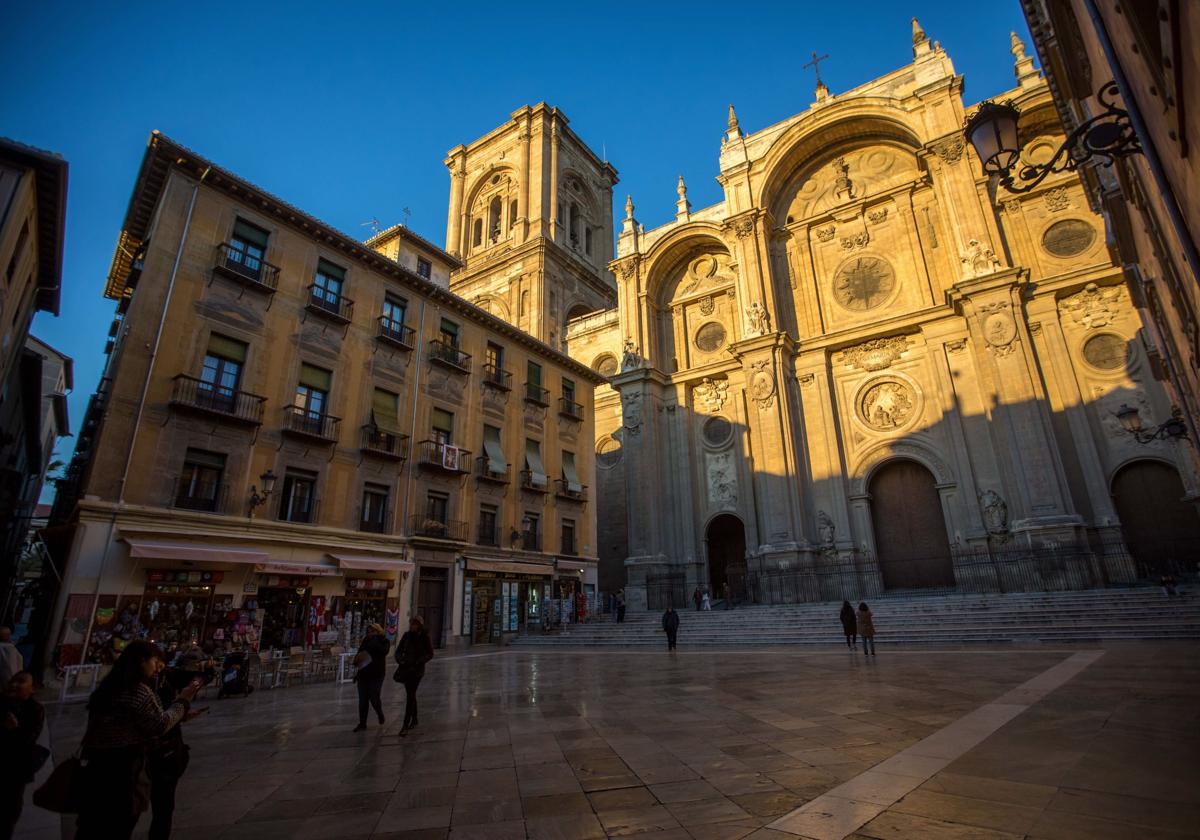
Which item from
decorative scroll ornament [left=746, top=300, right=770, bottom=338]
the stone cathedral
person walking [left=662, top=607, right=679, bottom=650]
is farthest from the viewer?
decorative scroll ornament [left=746, top=300, right=770, bottom=338]

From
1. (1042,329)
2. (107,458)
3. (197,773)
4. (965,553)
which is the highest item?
(1042,329)

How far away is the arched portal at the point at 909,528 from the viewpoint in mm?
22391

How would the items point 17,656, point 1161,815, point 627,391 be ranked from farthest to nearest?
point 627,391, point 17,656, point 1161,815

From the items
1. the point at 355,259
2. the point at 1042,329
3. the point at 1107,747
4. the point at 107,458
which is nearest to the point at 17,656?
the point at 107,458

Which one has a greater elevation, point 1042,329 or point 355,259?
point 355,259

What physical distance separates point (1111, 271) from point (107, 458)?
1183 inches

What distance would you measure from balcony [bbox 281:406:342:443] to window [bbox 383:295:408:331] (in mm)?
4214

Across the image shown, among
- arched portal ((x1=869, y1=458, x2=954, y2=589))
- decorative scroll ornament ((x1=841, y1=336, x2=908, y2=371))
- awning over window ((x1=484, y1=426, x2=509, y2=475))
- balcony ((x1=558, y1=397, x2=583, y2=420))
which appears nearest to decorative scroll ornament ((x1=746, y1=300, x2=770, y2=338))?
decorative scroll ornament ((x1=841, y1=336, x2=908, y2=371))

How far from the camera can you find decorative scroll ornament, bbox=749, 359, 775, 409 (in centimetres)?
2538

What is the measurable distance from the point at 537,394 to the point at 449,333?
4.58 m

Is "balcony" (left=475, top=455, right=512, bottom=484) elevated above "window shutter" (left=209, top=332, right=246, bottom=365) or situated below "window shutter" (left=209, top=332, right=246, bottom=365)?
below

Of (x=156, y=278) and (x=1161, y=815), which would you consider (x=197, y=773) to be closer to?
(x=1161, y=815)

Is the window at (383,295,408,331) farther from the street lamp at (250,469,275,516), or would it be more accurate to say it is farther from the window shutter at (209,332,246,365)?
the street lamp at (250,469,275,516)

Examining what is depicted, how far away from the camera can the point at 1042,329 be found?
21.8 meters
